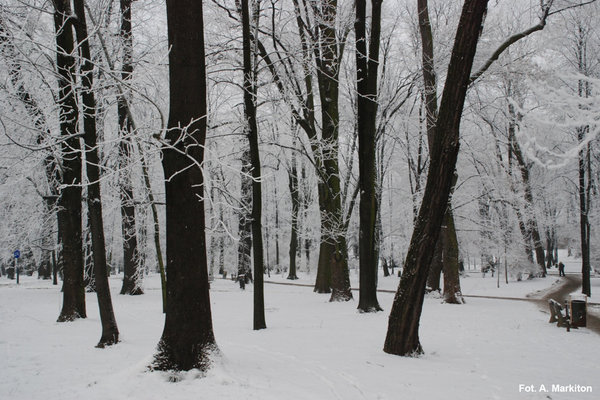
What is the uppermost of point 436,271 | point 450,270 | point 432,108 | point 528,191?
point 432,108

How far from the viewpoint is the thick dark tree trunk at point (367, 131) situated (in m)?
10.2

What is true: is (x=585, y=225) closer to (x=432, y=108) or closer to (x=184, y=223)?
(x=432, y=108)

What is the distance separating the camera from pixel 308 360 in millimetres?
6008

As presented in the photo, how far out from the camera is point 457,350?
712cm

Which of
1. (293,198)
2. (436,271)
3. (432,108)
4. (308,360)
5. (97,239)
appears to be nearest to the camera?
(308,360)

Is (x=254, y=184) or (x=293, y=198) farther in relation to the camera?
(x=293, y=198)

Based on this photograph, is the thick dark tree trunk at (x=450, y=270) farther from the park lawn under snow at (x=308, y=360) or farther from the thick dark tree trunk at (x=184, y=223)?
the thick dark tree trunk at (x=184, y=223)

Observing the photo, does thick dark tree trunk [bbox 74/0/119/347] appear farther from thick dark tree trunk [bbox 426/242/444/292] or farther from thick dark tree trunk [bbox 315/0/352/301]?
thick dark tree trunk [bbox 426/242/444/292]

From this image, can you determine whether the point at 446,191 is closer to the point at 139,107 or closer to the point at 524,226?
the point at 139,107

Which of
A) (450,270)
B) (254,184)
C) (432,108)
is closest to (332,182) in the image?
(432,108)

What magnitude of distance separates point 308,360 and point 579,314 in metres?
8.76

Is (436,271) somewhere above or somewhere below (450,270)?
below

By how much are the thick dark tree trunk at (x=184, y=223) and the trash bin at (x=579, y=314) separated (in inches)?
401

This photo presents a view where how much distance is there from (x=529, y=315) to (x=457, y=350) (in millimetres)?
7525
